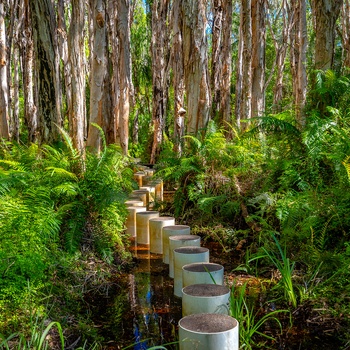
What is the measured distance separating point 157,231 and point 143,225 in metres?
0.45

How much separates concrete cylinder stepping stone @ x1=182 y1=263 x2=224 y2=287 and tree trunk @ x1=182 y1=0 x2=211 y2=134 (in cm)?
418

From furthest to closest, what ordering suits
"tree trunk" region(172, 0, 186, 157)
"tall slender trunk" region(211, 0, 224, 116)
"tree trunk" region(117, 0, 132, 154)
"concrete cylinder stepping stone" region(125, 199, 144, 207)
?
"tall slender trunk" region(211, 0, 224, 116) → "tree trunk" region(117, 0, 132, 154) → "tree trunk" region(172, 0, 186, 157) → "concrete cylinder stepping stone" region(125, 199, 144, 207)

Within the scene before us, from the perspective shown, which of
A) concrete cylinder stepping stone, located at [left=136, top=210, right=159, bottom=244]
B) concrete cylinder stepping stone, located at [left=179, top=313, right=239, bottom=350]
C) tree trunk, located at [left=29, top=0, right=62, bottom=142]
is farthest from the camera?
tree trunk, located at [left=29, top=0, right=62, bottom=142]

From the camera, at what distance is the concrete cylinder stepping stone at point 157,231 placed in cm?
573

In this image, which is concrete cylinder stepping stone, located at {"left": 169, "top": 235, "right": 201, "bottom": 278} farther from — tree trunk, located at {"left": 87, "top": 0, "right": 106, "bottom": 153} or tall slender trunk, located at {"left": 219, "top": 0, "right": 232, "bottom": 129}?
tall slender trunk, located at {"left": 219, "top": 0, "right": 232, "bottom": 129}

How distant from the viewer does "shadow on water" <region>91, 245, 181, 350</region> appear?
10.8ft

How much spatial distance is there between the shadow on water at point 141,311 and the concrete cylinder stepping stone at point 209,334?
0.45 meters

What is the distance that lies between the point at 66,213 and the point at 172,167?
2.62 metres

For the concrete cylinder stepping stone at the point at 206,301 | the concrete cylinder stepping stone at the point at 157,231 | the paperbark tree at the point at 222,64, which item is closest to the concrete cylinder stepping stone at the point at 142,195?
the concrete cylinder stepping stone at the point at 157,231

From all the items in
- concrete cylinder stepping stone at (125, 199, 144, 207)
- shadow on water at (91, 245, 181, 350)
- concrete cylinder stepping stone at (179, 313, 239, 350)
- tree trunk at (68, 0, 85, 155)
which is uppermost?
tree trunk at (68, 0, 85, 155)

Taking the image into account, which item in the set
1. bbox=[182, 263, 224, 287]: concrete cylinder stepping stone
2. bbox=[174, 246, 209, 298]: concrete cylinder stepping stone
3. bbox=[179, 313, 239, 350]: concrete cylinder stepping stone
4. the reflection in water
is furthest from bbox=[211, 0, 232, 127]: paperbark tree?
bbox=[179, 313, 239, 350]: concrete cylinder stepping stone

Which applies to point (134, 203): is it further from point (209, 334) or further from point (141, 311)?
point (209, 334)

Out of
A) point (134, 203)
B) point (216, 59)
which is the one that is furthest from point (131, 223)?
point (216, 59)

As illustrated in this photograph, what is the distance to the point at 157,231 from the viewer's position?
5.77 m
